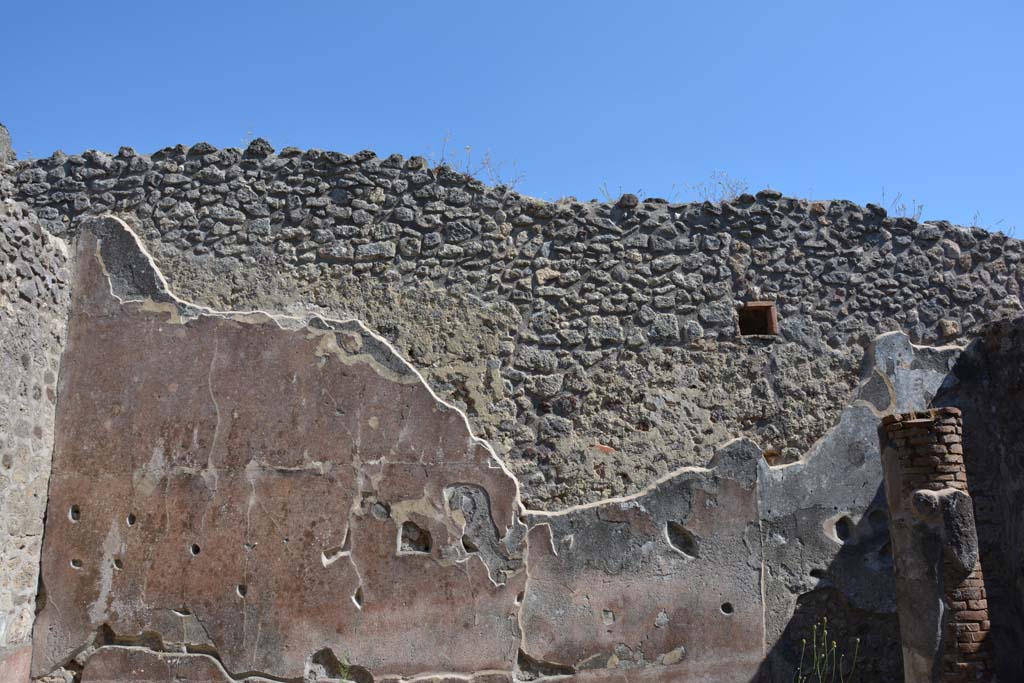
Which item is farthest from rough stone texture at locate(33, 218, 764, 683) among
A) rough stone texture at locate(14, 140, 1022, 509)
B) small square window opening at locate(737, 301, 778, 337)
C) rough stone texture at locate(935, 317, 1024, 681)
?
rough stone texture at locate(935, 317, 1024, 681)

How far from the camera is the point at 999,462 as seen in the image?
5.51m

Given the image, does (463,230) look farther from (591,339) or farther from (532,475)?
(532,475)

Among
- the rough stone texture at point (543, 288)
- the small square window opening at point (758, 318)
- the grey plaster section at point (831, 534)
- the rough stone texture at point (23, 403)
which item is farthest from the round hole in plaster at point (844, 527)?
the rough stone texture at point (23, 403)

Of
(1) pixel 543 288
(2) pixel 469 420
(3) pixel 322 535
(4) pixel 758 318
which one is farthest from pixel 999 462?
(3) pixel 322 535

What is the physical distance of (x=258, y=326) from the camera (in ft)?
17.2

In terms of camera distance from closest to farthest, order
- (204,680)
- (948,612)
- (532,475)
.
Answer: (948,612) < (204,680) < (532,475)

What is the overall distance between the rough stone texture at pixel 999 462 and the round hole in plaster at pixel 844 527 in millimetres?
813

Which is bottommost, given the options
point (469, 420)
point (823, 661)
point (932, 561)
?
point (823, 661)

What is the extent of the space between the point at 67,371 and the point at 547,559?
290 cm

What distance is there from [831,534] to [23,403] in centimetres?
449

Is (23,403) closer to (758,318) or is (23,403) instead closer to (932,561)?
(758,318)

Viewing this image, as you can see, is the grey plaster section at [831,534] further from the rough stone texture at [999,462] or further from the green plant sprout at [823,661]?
the rough stone texture at [999,462]

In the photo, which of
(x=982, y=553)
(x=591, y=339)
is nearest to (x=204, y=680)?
(x=591, y=339)

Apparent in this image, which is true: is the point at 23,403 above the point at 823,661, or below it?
above
